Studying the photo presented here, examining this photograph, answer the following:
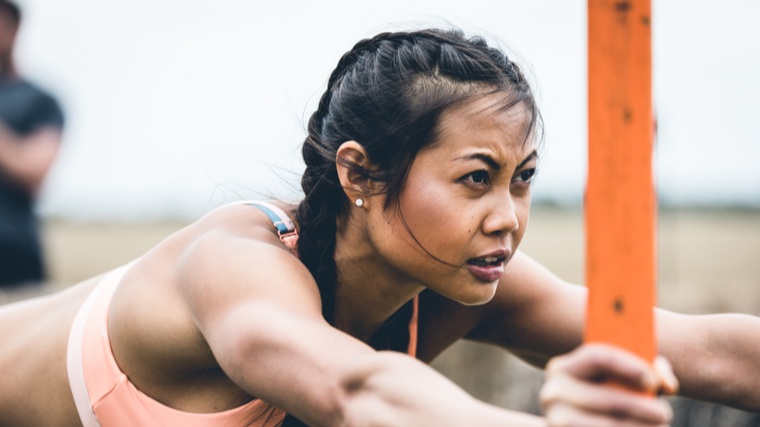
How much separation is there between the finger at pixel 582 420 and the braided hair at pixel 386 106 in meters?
0.99

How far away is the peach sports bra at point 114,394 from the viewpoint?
1874mm

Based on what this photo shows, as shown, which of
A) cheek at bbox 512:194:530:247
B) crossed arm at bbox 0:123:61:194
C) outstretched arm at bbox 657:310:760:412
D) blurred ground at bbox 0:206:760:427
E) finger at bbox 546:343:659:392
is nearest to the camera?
finger at bbox 546:343:659:392

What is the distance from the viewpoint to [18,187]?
3453 millimetres

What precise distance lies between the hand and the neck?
1.14m

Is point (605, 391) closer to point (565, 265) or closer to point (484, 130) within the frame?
point (484, 130)

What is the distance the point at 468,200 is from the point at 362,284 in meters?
0.54

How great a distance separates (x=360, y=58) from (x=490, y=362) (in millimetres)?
2963

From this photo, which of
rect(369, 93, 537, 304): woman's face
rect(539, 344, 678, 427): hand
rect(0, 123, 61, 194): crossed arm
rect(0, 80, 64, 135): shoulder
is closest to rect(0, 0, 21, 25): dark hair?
rect(0, 80, 64, 135): shoulder

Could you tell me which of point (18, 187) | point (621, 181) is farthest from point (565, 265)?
point (621, 181)

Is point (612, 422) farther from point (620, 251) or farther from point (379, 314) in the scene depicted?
point (379, 314)

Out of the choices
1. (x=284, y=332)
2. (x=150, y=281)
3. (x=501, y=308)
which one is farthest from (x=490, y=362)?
(x=284, y=332)

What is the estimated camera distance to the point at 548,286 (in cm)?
231

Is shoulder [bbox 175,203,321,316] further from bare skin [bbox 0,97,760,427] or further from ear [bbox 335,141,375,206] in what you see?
ear [bbox 335,141,375,206]

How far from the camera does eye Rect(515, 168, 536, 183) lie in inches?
72.1
